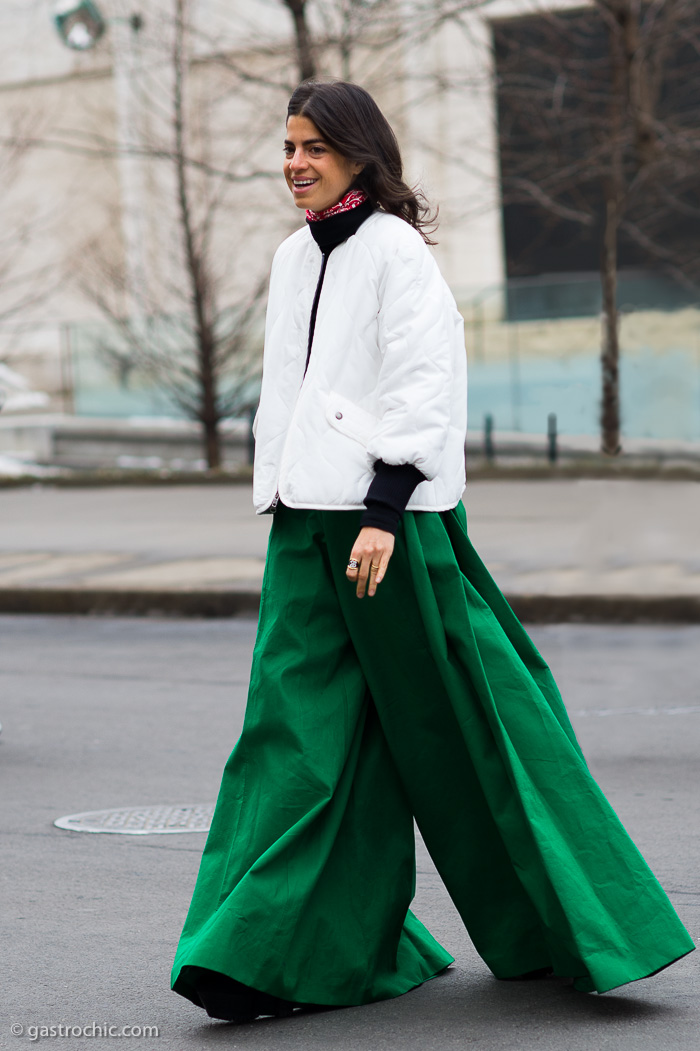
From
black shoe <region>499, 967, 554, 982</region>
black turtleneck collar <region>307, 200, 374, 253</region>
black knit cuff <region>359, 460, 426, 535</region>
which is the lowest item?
black shoe <region>499, 967, 554, 982</region>

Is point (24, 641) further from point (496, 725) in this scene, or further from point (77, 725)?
point (496, 725)

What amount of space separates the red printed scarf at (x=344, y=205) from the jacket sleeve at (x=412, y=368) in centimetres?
16

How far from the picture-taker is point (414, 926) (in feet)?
11.2

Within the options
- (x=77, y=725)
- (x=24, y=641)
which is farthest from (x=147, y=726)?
(x=24, y=641)

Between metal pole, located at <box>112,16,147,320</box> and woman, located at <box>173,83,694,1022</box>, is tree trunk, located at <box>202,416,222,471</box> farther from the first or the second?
woman, located at <box>173,83,694,1022</box>

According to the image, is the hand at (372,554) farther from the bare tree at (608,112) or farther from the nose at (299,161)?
the bare tree at (608,112)

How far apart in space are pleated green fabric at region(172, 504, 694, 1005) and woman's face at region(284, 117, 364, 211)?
2.15ft

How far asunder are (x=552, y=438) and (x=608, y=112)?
5.46 metres

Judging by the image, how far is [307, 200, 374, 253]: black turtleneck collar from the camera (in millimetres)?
3150

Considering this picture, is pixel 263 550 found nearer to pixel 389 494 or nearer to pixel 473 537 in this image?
pixel 473 537

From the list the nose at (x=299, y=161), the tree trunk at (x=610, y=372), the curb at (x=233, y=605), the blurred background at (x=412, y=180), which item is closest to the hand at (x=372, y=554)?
the nose at (x=299, y=161)

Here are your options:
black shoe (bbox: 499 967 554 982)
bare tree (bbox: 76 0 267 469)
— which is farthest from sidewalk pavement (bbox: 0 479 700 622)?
black shoe (bbox: 499 967 554 982)

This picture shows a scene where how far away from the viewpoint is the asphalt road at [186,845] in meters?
3.11

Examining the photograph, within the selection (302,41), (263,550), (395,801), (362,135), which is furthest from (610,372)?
(395,801)
